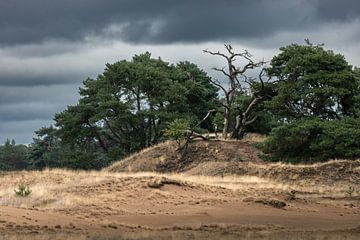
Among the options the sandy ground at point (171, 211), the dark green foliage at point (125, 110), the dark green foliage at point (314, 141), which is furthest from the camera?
the dark green foliage at point (125, 110)

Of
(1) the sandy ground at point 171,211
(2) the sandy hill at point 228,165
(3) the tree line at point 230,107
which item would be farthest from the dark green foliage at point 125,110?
(1) the sandy ground at point 171,211

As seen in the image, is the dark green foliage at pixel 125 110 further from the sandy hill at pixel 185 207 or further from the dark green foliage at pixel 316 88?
the sandy hill at pixel 185 207

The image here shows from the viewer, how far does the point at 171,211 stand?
2414 centimetres

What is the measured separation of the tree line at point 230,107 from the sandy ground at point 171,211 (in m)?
11.0

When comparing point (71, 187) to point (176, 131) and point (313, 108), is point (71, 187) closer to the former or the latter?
point (176, 131)

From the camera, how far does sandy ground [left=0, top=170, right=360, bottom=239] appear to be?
1909 cm

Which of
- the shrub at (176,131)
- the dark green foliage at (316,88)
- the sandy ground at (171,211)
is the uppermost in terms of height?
the dark green foliage at (316,88)

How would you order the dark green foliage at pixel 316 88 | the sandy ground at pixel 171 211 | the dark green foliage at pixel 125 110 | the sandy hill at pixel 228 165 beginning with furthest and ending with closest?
1. the dark green foliage at pixel 125 110
2. the dark green foliage at pixel 316 88
3. the sandy hill at pixel 228 165
4. the sandy ground at pixel 171 211

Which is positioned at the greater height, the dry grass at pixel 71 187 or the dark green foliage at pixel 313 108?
the dark green foliage at pixel 313 108

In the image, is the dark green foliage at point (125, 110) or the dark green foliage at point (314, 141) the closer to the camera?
the dark green foliage at point (314, 141)

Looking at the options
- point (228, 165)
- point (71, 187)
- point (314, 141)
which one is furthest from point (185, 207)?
point (314, 141)

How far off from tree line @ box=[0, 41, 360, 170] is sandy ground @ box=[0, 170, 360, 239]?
36.1 feet

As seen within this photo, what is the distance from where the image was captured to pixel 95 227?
19938 mm

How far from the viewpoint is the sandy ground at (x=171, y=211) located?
19094mm
